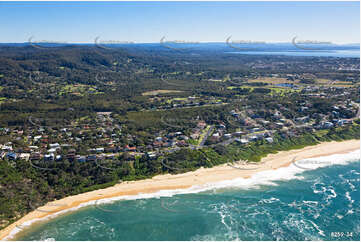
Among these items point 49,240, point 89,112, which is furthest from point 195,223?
point 89,112

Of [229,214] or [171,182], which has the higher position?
[171,182]

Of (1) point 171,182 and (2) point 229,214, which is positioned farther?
(1) point 171,182

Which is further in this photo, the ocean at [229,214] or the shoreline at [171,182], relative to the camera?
the shoreline at [171,182]

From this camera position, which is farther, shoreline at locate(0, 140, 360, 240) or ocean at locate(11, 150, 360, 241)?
shoreline at locate(0, 140, 360, 240)
